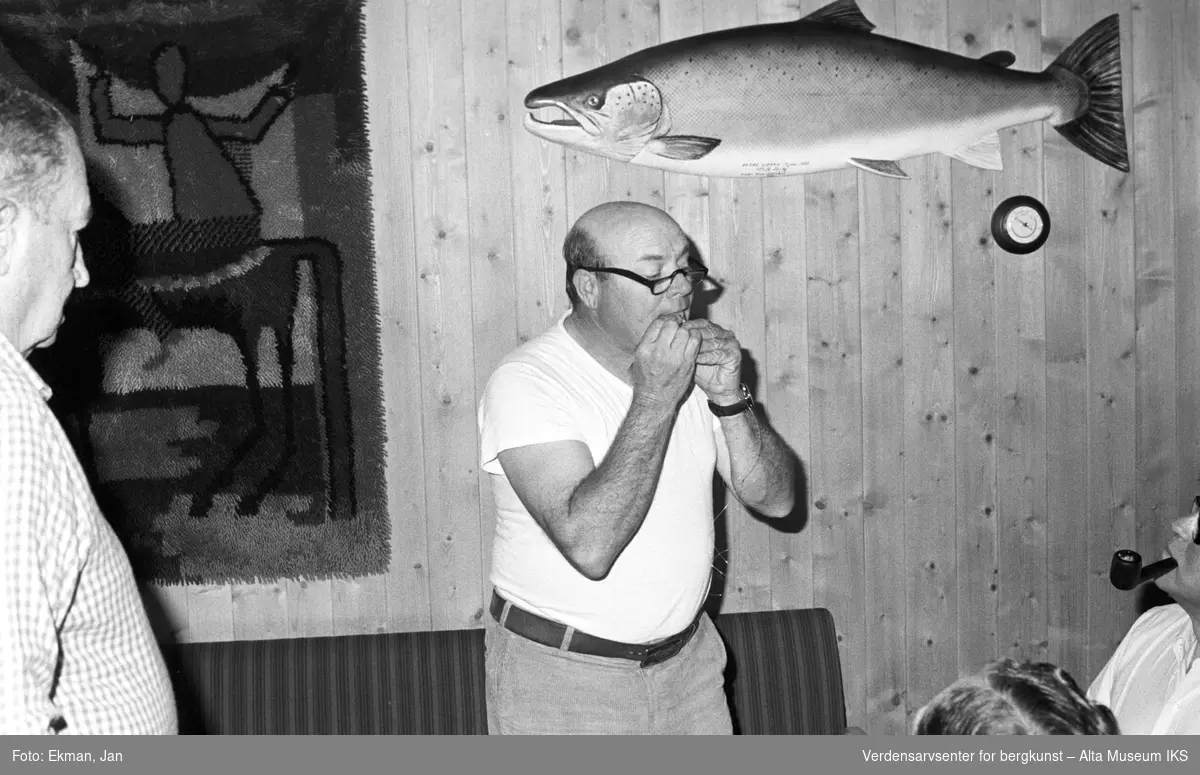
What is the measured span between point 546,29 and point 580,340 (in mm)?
976

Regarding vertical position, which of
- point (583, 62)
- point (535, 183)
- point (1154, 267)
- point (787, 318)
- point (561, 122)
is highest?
point (583, 62)

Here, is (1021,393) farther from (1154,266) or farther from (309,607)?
(309,607)

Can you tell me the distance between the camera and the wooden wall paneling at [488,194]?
2672 millimetres

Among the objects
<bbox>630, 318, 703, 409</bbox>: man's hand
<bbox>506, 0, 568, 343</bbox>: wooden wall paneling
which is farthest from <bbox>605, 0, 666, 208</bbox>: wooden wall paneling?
<bbox>630, 318, 703, 409</bbox>: man's hand

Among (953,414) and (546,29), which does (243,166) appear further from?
(953,414)

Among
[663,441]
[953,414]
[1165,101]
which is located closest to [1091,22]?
[1165,101]

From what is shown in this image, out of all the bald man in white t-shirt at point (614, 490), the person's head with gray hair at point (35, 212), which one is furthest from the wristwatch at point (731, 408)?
the person's head with gray hair at point (35, 212)

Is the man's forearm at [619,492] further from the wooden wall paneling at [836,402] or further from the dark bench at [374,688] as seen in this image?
the wooden wall paneling at [836,402]

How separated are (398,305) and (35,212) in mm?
1560

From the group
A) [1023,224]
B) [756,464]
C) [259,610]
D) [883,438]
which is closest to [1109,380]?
[1023,224]

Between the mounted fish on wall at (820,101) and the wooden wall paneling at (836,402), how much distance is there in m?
0.12

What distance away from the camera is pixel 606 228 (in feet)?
6.80

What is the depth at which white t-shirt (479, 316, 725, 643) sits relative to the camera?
1.95 meters

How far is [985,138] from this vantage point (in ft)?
9.36
